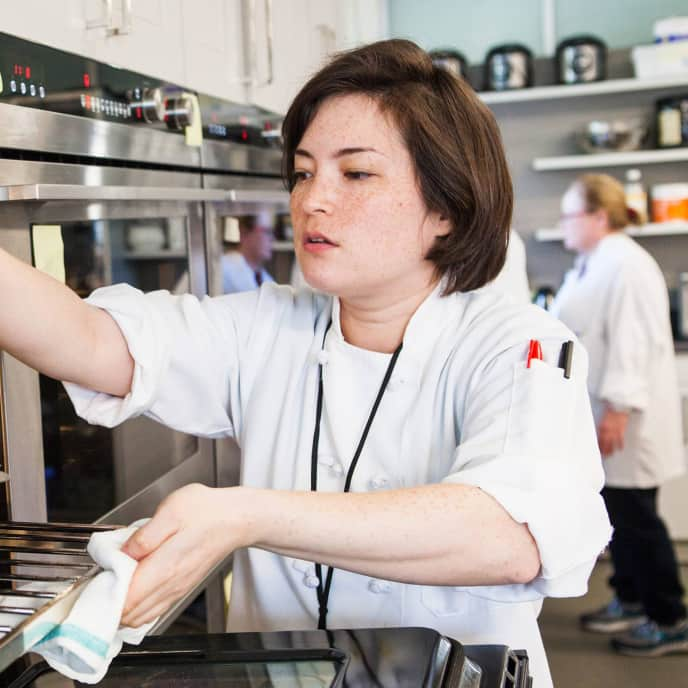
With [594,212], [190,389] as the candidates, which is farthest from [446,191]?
[594,212]

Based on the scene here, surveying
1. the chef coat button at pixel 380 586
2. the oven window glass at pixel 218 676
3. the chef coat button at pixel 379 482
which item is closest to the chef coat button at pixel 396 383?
the chef coat button at pixel 379 482

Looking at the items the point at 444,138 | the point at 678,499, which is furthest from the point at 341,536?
the point at 678,499

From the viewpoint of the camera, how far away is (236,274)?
206cm

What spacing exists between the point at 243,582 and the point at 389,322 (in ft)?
1.26

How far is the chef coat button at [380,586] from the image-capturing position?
3.49 ft

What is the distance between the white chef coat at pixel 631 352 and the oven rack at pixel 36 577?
7.75 ft

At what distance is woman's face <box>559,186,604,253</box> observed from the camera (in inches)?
127

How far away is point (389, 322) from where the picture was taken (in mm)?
1177

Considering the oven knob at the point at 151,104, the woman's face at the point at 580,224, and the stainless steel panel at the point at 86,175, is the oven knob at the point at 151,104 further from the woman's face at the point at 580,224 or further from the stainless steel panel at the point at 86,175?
the woman's face at the point at 580,224

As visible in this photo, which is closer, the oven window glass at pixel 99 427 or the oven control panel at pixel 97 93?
the oven control panel at pixel 97 93

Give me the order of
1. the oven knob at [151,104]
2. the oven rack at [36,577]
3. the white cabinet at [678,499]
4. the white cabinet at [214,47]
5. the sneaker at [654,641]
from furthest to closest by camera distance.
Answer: the white cabinet at [678,499] → the sneaker at [654,641] → the white cabinet at [214,47] → the oven knob at [151,104] → the oven rack at [36,577]

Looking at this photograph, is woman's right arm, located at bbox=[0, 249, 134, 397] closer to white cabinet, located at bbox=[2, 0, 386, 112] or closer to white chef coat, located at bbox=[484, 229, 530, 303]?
white cabinet, located at bbox=[2, 0, 386, 112]

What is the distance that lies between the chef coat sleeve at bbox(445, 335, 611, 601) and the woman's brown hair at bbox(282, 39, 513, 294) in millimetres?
210

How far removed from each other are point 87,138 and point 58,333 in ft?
1.62
